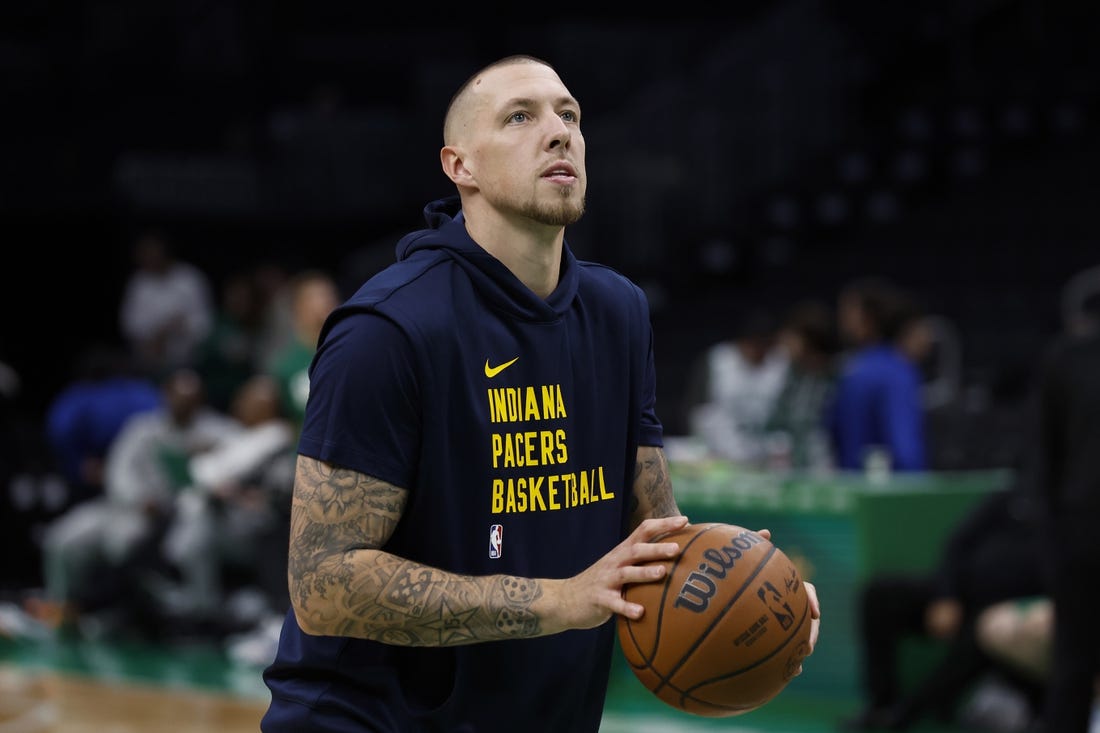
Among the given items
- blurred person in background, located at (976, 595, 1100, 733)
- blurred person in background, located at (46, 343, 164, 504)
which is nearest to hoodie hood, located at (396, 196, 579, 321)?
blurred person in background, located at (976, 595, 1100, 733)

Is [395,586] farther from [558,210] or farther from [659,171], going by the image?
[659,171]

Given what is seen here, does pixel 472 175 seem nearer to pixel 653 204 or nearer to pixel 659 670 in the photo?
pixel 659 670

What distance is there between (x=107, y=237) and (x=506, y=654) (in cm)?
1577

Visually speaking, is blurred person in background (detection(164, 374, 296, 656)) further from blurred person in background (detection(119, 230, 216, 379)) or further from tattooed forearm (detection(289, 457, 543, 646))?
tattooed forearm (detection(289, 457, 543, 646))

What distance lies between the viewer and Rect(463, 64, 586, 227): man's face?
3.28 m

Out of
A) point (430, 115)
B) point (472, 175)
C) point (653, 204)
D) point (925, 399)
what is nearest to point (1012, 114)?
point (653, 204)

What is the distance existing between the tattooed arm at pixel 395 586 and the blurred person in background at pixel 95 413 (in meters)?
9.93

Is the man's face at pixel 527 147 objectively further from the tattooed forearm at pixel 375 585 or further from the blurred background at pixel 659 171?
the blurred background at pixel 659 171

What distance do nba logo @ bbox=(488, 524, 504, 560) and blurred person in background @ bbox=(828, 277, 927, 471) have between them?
608 cm

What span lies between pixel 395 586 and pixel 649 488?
83cm

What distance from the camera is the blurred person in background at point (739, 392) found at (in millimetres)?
10688

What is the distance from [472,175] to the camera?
3.39m

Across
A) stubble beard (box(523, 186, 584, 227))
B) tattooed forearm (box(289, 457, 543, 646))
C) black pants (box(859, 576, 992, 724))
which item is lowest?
black pants (box(859, 576, 992, 724))

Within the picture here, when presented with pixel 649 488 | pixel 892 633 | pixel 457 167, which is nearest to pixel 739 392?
pixel 892 633
